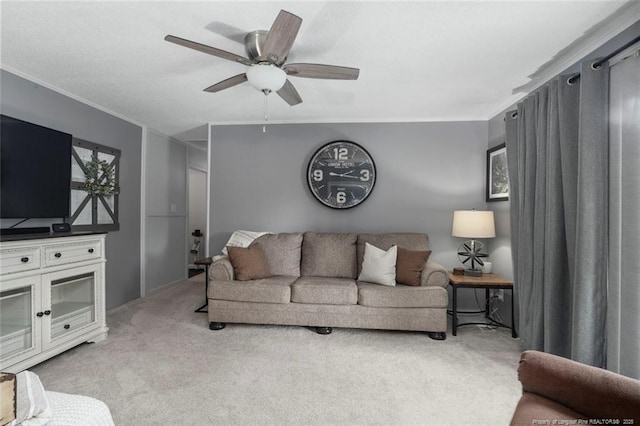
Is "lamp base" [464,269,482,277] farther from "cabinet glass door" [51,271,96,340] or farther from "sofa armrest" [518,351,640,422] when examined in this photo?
"cabinet glass door" [51,271,96,340]

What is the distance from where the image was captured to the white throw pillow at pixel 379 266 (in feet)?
9.98

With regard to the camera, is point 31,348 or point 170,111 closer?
point 31,348

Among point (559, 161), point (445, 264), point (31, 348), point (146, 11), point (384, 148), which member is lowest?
point (31, 348)

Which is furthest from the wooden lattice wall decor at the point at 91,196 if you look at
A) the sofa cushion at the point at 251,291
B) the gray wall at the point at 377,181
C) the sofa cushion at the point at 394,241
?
the sofa cushion at the point at 394,241

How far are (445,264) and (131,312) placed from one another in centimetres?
375

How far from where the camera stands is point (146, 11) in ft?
5.84

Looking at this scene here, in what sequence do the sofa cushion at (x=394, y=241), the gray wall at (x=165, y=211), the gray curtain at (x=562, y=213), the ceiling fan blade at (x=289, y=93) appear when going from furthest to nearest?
the gray wall at (x=165, y=211)
the sofa cushion at (x=394, y=241)
the ceiling fan blade at (x=289, y=93)
the gray curtain at (x=562, y=213)

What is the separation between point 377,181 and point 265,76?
2.27 metres

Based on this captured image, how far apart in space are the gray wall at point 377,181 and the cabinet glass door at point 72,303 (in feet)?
5.15

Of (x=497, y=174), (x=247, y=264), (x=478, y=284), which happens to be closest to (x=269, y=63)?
(x=247, y=264)

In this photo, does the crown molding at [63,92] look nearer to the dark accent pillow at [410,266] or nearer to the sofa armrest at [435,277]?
the dark accent pillow at [410,266]

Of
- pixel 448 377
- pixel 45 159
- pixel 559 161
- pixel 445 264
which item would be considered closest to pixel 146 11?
pixel 45 159

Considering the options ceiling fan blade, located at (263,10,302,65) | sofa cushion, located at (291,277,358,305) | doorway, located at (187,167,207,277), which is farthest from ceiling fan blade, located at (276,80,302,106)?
doorway, located at (187,167,207,277)

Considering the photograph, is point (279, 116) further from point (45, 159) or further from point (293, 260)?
point (45, 159)
